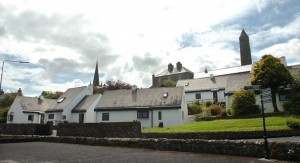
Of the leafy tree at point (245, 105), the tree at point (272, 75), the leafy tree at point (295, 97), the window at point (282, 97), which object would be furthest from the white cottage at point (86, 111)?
the leafy tree at point (295, 97)

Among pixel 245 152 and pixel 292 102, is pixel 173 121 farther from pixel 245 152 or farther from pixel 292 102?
pixel 245 152

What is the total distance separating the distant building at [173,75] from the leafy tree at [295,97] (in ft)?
182

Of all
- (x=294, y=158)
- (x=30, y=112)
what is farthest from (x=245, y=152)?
(x=30, y=112)

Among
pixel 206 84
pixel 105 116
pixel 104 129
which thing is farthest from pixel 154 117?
pixel 206 84

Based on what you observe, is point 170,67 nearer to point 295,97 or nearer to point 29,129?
point 295,97

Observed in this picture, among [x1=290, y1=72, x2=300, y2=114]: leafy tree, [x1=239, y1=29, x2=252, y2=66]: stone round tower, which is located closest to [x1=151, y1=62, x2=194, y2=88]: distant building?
[x1=239, y1=29, x2=252, y2=66]: stone round tower

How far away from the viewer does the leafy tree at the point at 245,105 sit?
36.7 metres

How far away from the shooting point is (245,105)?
121 ft

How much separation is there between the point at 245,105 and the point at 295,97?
6347 mm

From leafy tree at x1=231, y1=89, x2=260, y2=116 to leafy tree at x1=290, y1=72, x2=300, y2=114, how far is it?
4.43 meters

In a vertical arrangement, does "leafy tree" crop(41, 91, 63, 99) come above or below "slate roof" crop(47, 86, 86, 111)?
above

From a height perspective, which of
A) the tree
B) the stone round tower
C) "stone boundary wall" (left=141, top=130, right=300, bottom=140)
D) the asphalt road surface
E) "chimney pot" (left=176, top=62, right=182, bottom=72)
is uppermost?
the stone round tower

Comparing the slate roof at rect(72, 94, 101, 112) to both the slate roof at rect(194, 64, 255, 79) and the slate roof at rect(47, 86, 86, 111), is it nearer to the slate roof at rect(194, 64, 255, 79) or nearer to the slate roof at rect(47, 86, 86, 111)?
the slate roof at rect(47, 86, 86, 111)

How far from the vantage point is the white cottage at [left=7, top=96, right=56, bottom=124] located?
5624cm
